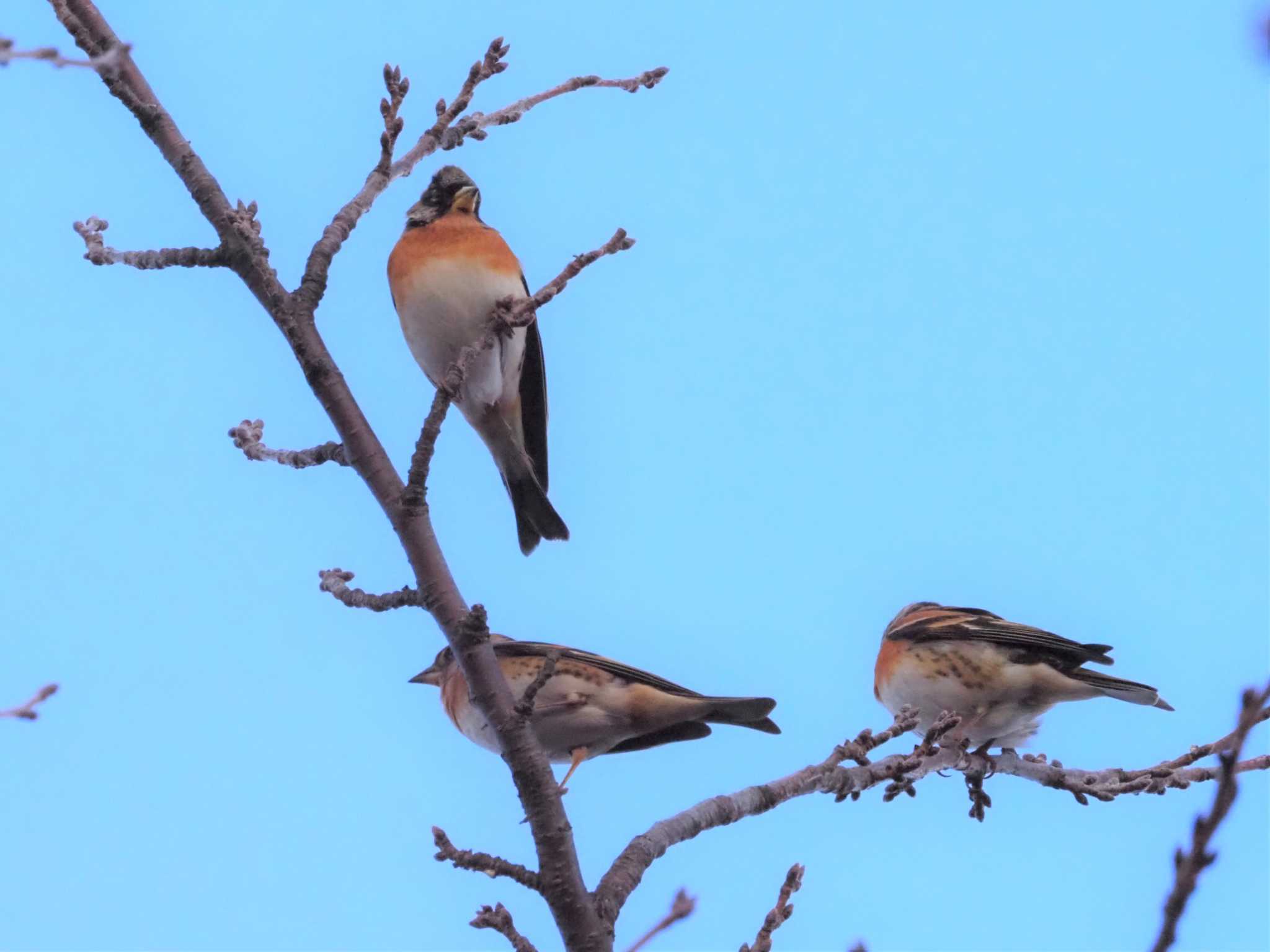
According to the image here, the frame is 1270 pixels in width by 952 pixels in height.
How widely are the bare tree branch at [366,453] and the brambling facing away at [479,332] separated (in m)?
1.90

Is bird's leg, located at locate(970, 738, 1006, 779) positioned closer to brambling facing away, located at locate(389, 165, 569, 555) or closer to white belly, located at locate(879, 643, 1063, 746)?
white belly, located at locate(879, 643, 1063, 746)

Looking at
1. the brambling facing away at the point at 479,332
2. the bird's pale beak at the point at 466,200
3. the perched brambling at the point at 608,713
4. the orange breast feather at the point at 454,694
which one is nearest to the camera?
the perched brambling at the point at 608,713

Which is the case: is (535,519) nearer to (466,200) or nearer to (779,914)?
(466,200)

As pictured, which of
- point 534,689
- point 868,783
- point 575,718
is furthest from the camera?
point 575,718

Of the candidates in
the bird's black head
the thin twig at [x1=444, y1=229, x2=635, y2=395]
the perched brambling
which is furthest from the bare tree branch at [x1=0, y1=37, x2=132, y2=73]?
the bird's black head

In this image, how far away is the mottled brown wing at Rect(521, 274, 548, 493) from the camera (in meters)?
6.98

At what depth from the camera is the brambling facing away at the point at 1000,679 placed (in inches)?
263

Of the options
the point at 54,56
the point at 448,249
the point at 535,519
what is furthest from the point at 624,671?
the point at 54,56

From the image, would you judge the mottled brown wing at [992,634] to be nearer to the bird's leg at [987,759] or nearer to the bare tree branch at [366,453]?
the bird's leg at [987,759]

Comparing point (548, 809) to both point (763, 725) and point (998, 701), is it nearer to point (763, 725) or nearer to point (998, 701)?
point (763, 725)

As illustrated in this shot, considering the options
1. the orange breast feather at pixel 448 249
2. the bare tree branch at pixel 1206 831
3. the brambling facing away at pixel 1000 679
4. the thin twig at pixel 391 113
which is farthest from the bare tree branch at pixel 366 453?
the brambling facing away at pixel 1000 679

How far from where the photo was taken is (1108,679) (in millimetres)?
6652

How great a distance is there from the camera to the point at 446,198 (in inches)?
288

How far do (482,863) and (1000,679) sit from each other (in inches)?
143
